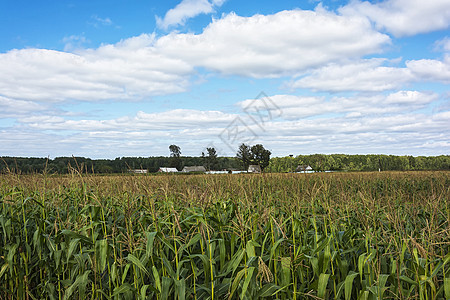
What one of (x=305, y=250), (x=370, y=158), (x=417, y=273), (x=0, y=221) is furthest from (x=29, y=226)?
(x=370, y=158)

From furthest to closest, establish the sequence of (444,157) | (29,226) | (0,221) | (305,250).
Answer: (444,157) < (29,226) < (0,221) < (305,250)

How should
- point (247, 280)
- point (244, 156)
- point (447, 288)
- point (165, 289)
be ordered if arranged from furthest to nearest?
point (244, 156)
point (165, 289)
point (447, 288)
point (247, 280)

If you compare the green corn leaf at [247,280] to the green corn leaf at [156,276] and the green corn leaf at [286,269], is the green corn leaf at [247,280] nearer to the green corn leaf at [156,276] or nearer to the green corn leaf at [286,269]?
the green corn leaf at [286,269]

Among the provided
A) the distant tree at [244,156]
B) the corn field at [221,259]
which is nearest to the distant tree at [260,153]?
the distant tree at [244,156]

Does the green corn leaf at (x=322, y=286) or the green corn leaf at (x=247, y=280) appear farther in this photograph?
the green corn leaf at (x=322, y=286)

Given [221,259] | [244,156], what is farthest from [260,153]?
[221,259]

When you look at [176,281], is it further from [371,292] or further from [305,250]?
[371,292]

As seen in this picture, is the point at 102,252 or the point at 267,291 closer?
the point at 267,291

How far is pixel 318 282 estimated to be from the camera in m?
3.47

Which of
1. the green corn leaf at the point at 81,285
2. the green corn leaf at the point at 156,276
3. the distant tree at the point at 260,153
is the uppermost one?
the distant tree at the point at 260,153

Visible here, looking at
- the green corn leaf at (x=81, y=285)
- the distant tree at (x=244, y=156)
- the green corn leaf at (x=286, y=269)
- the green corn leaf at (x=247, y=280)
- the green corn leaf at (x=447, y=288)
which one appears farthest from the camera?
the distant tree at (x=244, y=156)

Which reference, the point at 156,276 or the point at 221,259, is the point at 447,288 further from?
the point at 156,276

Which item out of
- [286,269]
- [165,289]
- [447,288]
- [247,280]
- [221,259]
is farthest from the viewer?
[221,259]

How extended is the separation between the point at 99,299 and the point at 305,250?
2.84 m
